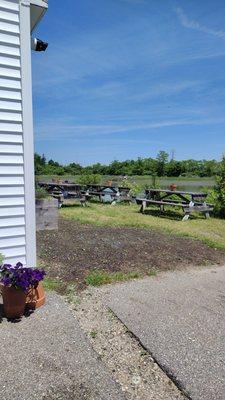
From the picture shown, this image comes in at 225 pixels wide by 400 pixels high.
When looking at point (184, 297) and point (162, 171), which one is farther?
point (162, 171)

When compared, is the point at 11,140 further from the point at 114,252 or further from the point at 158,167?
the point at 158,167

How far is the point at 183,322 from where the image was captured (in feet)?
11.5

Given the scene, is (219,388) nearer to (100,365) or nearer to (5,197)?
(100,365)

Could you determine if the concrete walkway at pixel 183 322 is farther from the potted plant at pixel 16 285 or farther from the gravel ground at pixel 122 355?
the potted plant at pixel 16 285

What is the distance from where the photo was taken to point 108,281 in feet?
15.3

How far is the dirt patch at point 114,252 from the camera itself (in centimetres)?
523

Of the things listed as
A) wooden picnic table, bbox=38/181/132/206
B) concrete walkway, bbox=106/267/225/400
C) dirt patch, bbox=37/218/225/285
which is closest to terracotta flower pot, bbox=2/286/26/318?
concrete walkway, bbox=106/267/225/400

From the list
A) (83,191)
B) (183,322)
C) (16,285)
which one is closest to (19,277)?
(16,285)

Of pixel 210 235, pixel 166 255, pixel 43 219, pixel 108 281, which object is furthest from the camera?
pixel 210 235

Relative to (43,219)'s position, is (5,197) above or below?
above

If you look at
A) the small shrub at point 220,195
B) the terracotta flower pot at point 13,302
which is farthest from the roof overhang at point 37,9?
the small shrub at point 220,195

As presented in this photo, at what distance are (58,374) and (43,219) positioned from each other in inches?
203

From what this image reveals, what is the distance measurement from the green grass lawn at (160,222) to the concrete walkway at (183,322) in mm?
2536

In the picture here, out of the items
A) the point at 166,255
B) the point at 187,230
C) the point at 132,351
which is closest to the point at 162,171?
the point at 187,230
